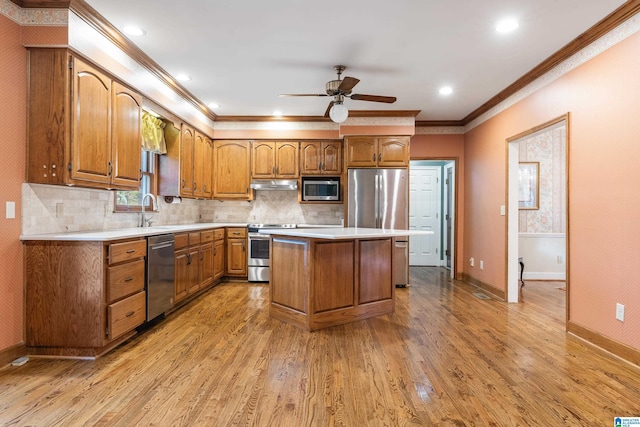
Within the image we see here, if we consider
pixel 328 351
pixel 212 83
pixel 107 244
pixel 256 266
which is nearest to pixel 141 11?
pixel 212 83

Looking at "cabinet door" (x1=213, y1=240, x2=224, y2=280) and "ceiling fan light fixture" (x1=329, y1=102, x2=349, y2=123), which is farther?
"cabinet door" (x1=213, y1=240, x2=224, y2=280)

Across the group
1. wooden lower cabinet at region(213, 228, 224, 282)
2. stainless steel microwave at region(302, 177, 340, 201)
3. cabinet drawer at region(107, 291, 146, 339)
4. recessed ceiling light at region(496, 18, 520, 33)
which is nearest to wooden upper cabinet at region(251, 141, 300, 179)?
stainless steel microwave at region(302, 177, 340, 201)

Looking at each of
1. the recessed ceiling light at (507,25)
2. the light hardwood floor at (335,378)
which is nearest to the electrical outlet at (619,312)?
the light hardwood floor at (335,378)

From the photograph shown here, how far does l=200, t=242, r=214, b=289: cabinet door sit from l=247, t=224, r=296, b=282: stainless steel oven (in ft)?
2.27

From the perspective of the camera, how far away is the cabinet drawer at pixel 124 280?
8.54 feet

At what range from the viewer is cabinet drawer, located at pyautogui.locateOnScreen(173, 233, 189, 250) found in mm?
3715

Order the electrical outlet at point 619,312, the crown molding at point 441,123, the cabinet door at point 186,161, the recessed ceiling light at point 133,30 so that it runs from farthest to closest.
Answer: the crown molding at point 441,123 → the cabinet door at point 186,161 → the recessed ceiling light at point 133,30 → the electrical outlet at point 619,312

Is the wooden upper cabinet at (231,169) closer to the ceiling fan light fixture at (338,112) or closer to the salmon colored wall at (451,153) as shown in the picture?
the ceiling fan light fixture at (338,112)

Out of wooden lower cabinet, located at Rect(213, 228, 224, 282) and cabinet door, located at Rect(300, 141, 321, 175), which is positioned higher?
cabinet door, located at Rect(300, 141, 321, 175)

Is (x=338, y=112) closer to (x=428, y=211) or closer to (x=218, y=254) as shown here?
(x=218, y=254)

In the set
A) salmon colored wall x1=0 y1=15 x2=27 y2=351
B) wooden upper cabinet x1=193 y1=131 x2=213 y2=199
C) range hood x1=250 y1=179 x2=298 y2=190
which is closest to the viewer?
salmon colored wall x1=0 y1=15 x2=27 y2=351

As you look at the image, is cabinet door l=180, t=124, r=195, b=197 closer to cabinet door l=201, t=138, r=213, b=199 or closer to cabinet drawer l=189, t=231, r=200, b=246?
cabinet door l=201, t=138, r=213, b=199

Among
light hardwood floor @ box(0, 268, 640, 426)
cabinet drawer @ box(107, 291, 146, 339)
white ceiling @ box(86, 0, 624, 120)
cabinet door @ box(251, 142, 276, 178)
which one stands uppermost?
white ceiling @ box(86, 0, 624, 120)

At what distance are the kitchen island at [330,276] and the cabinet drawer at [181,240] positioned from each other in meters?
1.10
